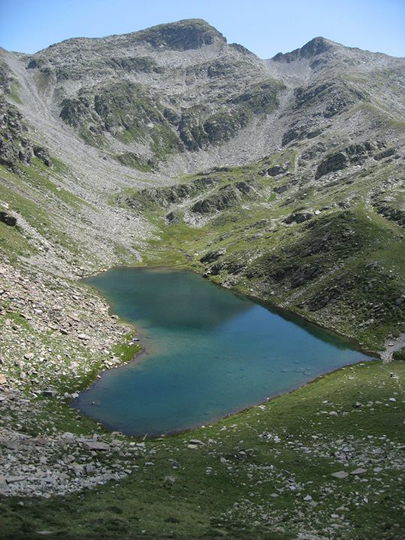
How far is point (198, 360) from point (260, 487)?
32.0 meters

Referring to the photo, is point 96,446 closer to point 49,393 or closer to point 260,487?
point 49,393

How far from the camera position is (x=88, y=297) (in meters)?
78.6

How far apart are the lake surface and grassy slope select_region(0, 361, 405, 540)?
19.7 feet

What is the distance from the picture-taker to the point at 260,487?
2773 centimetres

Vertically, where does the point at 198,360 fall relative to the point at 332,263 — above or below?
below

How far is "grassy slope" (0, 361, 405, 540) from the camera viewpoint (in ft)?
68.1

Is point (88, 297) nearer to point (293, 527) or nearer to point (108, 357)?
point (108, 357)

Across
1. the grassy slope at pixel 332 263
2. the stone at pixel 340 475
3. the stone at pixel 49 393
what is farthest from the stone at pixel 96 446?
the grassy slope at pixel 332 263

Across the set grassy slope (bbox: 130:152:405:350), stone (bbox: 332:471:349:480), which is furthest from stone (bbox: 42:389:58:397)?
grassy slope (bbox: 130:152:405:350)

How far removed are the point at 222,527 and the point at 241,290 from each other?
85783 mm

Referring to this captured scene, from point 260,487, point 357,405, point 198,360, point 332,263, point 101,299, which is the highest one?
point 332,263

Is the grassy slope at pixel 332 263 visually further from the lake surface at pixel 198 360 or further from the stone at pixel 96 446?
the stone at pixel 96 446

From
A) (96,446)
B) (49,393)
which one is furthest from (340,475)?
(49,393)

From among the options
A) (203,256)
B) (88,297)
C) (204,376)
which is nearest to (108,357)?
(204,376)
